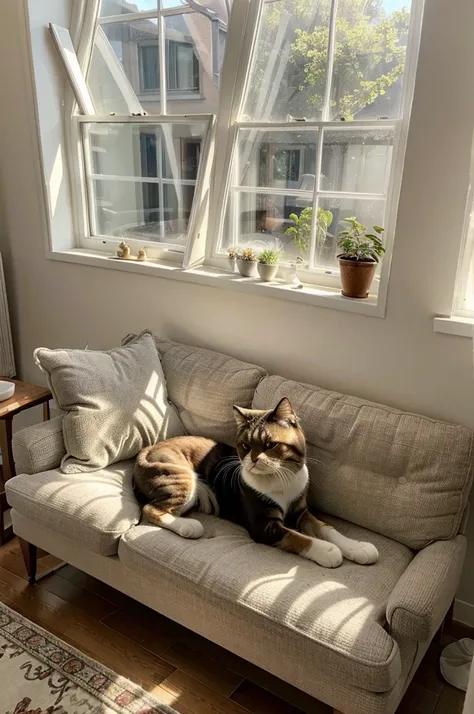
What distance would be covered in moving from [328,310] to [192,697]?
4.36ft

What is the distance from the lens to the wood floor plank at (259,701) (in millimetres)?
1637

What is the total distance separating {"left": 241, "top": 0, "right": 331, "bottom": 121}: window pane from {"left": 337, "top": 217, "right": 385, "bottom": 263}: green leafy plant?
0.46 metres

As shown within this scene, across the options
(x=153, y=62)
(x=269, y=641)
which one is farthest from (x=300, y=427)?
(x=153, y=62)

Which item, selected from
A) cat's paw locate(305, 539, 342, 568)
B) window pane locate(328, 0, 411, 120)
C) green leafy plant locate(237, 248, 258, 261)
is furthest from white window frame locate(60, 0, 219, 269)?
cat's paw locate(305, 539, 342, 568)

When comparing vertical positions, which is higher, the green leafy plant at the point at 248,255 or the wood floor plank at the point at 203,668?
the green leafy plant at the point at 248,255

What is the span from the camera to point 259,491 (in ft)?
5.65

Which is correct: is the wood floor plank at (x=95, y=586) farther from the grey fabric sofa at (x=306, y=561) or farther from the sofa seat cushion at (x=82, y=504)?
the sofa seat cushion at (x=82, y=504)

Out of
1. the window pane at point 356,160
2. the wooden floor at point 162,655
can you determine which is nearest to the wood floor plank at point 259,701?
the wooden floor at point 162,655

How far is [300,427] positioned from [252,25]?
5.02 feet

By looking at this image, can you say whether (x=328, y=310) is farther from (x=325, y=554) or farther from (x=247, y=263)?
(x=325, y=554)

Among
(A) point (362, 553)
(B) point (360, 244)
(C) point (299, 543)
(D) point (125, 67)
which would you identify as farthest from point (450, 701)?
(D) point (125, 67)

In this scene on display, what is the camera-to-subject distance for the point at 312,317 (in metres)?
2.08

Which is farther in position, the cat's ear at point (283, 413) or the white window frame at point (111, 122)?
the white window frame at point (111, 122)

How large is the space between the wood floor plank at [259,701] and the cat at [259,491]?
44 cm
